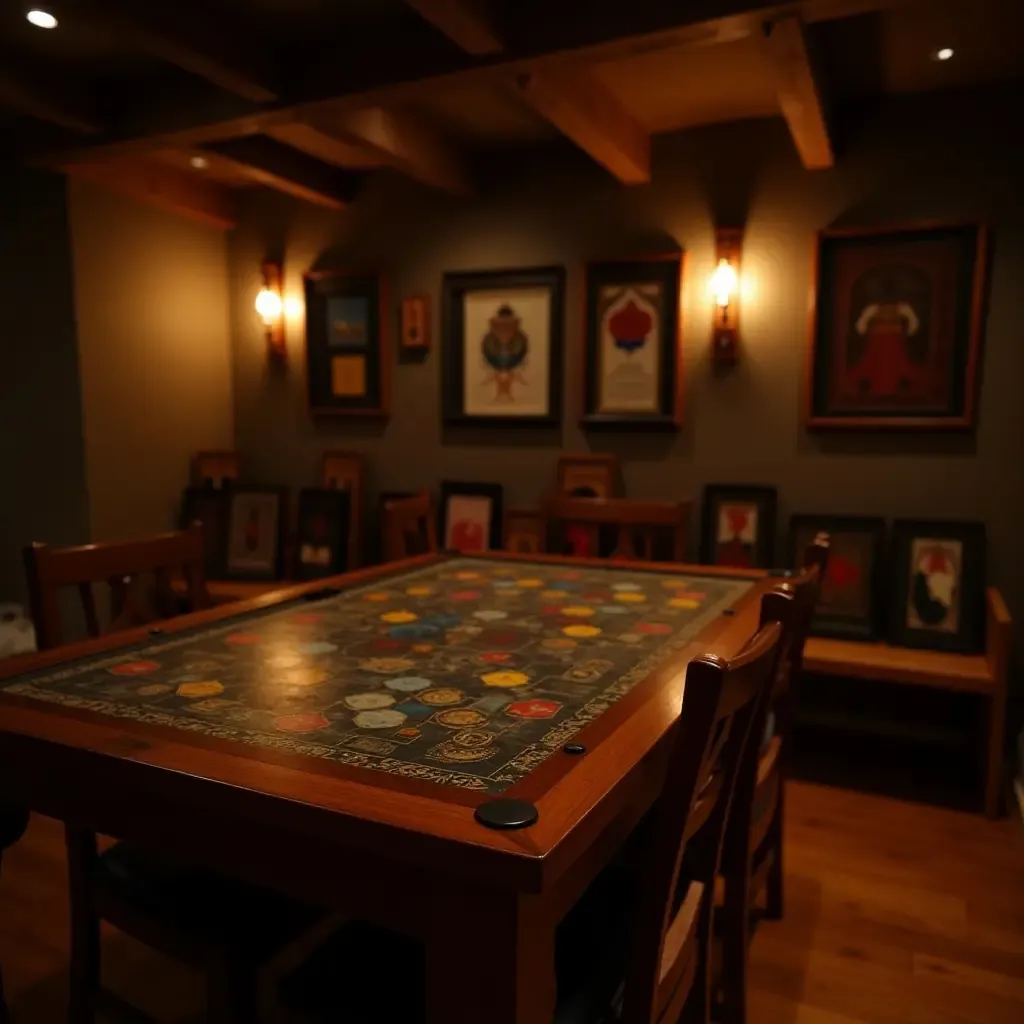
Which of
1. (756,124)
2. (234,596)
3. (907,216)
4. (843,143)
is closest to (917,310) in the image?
(907,216)

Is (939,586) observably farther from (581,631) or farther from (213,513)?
(213,513)

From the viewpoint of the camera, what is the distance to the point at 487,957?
785 mm

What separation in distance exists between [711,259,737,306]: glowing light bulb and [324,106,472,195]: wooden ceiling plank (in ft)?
3.86

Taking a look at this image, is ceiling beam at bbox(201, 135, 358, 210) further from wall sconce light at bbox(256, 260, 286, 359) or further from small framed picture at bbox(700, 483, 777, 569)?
small framed picture at bbox(700, 483, 777, 569)

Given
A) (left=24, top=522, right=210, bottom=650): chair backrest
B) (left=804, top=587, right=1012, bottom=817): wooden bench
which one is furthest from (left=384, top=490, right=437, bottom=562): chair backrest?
(left=804, top=587, right=1012, bottom=817): wooden bench

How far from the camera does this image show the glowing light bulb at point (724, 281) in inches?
A: 124

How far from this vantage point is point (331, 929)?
135cm

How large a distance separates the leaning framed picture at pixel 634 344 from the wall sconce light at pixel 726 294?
16cm

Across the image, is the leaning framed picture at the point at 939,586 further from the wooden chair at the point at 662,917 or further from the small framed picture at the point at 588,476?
the wooden chair at the point at 662,917

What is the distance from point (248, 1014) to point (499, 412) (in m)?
2.79

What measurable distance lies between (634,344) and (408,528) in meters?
1.30


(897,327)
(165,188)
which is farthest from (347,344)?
(897,327)

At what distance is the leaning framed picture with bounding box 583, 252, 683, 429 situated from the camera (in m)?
3.30

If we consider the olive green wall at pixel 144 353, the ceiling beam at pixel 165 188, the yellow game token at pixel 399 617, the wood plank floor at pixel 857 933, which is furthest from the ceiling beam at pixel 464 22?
the wood plank floor at pixel 857 933
